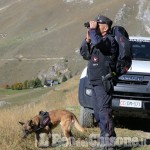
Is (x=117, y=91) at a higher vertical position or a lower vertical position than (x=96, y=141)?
higher

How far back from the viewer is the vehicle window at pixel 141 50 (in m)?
9.38

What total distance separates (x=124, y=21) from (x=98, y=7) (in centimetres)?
2103

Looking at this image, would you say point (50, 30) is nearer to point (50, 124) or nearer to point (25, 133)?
point (50, 124)

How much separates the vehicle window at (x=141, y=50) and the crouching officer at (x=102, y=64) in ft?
10.4

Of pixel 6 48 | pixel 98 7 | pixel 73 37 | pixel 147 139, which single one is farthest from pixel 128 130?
pixel 98 7

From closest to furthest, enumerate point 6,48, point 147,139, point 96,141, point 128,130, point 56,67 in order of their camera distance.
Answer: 1. point 96,141
2. point 147,139
3. point 128,130
4. point 56,67
5. point 6,48

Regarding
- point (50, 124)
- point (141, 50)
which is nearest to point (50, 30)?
point (141, 50)

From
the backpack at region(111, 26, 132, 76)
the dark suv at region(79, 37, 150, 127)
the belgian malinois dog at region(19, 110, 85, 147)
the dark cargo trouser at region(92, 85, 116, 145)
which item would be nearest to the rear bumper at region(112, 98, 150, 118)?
the dark suv at region(79, 37, 150, 127)

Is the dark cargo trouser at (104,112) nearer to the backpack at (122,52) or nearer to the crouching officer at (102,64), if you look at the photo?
the crouching officer at (102,64)

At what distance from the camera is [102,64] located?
617cm

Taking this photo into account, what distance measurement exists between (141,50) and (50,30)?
147385 mm

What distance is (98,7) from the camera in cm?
16100

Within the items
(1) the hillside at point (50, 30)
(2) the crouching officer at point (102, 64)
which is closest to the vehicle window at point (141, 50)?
(2) the crouching officer at point (102, 64)

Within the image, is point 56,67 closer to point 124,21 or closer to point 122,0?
point 124,21
